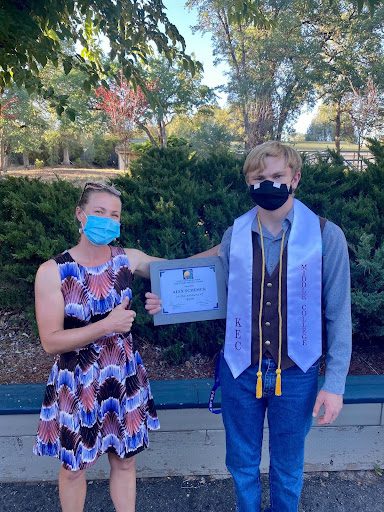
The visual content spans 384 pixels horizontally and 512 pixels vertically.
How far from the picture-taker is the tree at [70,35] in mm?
3414

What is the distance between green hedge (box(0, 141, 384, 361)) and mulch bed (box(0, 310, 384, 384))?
11 cm

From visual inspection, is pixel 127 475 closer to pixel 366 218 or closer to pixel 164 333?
pixel 164 333

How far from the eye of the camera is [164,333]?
135 inches

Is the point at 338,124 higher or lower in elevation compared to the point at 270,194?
higher

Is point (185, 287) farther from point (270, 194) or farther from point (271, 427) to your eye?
point (271, 427)

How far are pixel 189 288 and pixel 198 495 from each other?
1.32 meters

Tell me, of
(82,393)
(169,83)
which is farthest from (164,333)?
(169,83)

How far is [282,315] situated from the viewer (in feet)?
6.28

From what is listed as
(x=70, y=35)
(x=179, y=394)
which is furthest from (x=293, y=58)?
(x=179, y=394)

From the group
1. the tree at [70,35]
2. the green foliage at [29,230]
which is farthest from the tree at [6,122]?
the green foliage at [29,230]

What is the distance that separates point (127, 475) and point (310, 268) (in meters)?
1.29

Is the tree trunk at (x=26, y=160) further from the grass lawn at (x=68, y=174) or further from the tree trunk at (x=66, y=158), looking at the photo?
the grass lawn at (x=68, y=174)

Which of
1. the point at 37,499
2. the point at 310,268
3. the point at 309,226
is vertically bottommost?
the point at 37,499

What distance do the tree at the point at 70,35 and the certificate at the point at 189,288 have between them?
2167 millimetres
